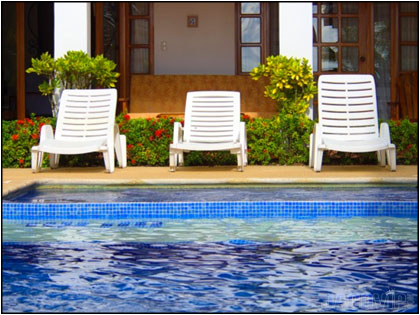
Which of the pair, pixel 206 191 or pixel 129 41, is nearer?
pixel 206 191

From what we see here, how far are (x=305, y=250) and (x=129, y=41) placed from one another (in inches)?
381

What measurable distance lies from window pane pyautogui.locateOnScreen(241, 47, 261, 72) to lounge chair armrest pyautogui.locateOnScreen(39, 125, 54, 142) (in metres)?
5.93

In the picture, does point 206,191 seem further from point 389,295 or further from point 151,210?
point 389,295

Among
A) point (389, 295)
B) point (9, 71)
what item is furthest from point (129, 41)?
point (389, 295)

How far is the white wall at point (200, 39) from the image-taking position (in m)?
14.6

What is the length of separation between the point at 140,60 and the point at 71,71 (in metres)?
3.98

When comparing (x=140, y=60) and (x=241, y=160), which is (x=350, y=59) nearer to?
(x=140, y=60)

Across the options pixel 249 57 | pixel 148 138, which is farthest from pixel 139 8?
pixel 148 138

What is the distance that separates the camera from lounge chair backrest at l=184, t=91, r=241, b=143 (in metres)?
9.68

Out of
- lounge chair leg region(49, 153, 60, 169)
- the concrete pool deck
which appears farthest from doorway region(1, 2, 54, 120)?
the concrete pool deck

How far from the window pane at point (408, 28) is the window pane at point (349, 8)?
952mm

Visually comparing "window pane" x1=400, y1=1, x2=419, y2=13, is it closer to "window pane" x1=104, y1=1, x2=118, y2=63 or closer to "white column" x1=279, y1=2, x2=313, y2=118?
"white column" x1=279, y1=2, x2=313, y2=118

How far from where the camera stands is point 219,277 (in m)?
4.38

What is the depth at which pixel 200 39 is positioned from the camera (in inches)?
578
